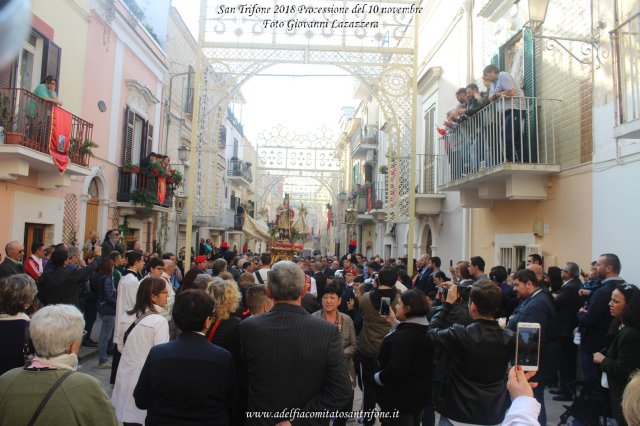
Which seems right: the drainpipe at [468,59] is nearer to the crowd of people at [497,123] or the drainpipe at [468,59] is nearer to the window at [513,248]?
the window at [513,248]

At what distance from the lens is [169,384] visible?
9.78 ft

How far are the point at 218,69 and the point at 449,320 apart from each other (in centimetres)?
905

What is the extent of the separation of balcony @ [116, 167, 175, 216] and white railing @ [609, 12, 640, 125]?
12315mm

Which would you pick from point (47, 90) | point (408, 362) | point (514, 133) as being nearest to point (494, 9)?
point (514, 133)

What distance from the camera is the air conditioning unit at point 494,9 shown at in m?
10.6

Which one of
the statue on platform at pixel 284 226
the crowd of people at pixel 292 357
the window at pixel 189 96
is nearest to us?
the crowd of people at pixel 292 357

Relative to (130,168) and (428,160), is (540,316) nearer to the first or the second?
(428,160)

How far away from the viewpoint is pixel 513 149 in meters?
8.56

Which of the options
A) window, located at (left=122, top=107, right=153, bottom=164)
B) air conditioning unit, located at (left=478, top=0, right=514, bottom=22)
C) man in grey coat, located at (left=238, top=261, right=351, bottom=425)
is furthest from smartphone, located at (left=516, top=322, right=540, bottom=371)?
window, located at (left=122, top=107, right=153, bottom=164)

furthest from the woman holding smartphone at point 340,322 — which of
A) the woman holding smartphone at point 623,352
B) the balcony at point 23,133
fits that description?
the balcony at point 23,133

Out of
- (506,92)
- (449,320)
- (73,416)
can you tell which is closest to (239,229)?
(506,92)

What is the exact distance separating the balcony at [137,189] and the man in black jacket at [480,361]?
13057mm

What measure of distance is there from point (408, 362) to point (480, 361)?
2.11 ft

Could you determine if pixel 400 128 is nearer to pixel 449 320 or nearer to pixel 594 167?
pixel 594 167
